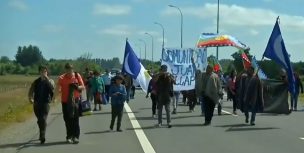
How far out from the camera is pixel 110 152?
12.0m

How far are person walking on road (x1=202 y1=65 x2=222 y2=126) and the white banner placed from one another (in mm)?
3986

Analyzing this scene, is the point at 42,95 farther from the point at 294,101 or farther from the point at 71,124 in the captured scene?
the point at 294,101

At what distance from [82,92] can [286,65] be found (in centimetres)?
798

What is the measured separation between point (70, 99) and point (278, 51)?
8525mm

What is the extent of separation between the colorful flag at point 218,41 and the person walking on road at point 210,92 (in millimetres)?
10794

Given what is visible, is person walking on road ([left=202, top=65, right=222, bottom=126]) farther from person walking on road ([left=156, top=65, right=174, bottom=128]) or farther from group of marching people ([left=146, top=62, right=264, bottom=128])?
person walking on road ([left=156, top=65, right=174, bottom=128])

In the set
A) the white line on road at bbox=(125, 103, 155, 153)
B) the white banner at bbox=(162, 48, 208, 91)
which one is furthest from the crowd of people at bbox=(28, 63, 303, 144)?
the white line on road at bbox=(125, 103, 155, 153)

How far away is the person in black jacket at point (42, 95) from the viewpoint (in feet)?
44.1

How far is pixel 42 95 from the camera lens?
13.5m

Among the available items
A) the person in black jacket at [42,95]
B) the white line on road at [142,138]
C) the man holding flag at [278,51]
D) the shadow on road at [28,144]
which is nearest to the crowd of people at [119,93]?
the person in black jacket at [42,95]

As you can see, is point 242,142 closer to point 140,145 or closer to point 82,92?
point 140,145

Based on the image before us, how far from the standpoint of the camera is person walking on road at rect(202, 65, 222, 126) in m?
18.0

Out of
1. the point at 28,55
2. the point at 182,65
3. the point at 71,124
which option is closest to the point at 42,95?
the point at 71,124

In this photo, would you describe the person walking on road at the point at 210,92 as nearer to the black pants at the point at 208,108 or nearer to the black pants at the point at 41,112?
the black pants at the point at 208,108
